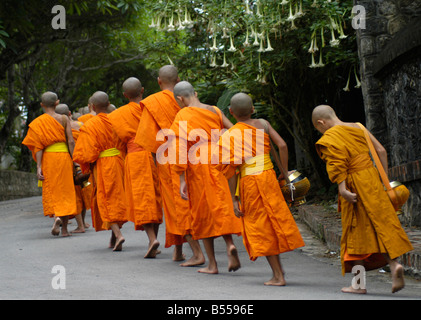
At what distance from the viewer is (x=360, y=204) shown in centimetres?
571

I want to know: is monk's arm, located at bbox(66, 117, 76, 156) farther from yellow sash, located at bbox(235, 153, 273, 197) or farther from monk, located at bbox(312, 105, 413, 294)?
monk, located at bbox(312, 105, 413, 294)

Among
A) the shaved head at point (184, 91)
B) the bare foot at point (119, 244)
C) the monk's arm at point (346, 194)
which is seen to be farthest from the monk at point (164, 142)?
the monk's arm at point (346, 194)

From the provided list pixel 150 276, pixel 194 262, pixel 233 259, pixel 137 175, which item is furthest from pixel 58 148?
pixel 233 259

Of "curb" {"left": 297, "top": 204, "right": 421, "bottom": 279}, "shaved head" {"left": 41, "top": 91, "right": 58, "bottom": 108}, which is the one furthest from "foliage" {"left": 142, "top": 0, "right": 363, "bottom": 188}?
"shaved head" {"left": 41, "top": 91, "right": 58, "bottom": 108}

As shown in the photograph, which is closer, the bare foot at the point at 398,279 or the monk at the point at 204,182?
the bare foot at the point at 398,279

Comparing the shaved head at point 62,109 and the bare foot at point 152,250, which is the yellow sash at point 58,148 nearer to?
the shaved head at point 62,109

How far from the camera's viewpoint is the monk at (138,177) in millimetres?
8023

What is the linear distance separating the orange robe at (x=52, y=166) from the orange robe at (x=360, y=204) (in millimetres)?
5734

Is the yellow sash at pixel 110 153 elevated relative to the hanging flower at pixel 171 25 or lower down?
lower down

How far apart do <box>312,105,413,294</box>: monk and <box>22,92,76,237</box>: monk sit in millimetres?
5713

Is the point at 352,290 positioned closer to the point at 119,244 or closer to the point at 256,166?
the point at 256,166

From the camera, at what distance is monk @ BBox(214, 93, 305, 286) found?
19.7 ft

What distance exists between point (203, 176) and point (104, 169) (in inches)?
95.3
